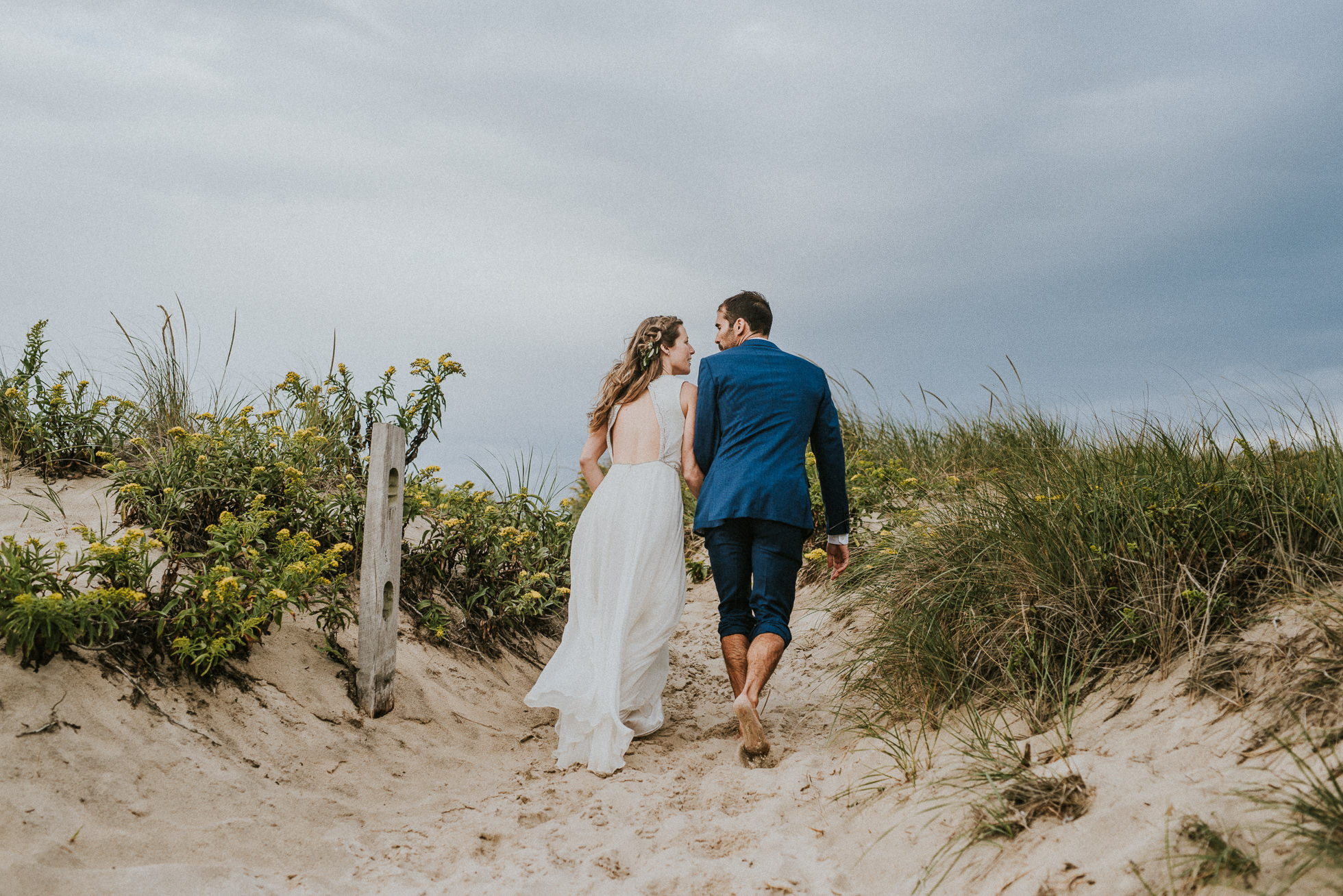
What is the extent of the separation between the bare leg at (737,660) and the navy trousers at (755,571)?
5 centimetres

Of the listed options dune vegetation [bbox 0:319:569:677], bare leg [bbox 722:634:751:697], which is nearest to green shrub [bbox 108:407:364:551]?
dune vegetation [bbox 0:319:569:677]

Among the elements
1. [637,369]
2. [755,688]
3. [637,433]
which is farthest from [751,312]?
[755,688]

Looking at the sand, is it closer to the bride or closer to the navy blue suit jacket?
the bride

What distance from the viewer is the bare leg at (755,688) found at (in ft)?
13.1

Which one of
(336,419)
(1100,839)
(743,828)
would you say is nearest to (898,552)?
(743,828)

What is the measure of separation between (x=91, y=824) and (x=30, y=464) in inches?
160

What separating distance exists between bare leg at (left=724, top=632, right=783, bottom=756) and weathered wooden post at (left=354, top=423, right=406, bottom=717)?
75.9 inches

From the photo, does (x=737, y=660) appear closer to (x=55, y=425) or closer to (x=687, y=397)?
(x=687, y=397)

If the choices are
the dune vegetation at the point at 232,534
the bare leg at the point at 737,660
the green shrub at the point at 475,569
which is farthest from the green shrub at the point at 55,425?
the bare leg at the point at 737,660

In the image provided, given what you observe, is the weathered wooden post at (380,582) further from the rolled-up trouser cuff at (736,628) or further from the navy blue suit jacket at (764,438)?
the rolled-up trouser cuff at (736,628)

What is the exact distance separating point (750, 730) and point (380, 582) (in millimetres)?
2108

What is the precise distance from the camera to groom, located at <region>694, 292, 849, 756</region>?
14.2 ft

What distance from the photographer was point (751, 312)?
191 inches

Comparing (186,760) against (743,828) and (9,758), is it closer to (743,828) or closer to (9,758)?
(9,758)
